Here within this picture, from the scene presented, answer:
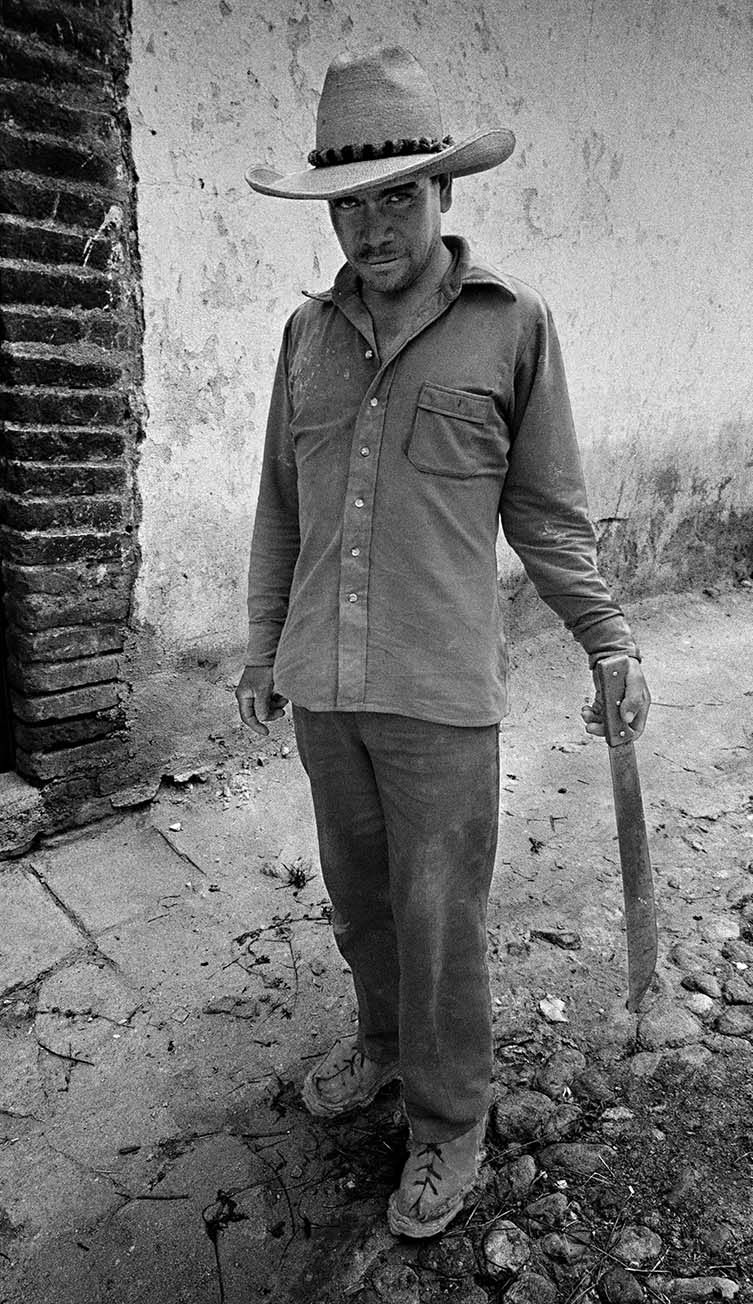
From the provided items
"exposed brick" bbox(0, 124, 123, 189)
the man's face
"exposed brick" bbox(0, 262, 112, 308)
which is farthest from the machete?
"exposed brick" bbox(0, 124, 123, 189)

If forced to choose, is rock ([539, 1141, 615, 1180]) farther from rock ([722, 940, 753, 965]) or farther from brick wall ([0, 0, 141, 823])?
brick wall ([0, 0, 141, 823])

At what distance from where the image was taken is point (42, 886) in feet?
9.70

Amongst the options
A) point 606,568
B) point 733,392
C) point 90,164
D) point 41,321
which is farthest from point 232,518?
point 733,392

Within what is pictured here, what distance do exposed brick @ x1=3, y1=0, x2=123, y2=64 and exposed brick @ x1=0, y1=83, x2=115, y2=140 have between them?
5.0 inches

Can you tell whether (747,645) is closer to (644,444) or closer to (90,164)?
(644,444)

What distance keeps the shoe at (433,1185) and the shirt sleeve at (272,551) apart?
3.50ft

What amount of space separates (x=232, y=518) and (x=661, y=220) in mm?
2667

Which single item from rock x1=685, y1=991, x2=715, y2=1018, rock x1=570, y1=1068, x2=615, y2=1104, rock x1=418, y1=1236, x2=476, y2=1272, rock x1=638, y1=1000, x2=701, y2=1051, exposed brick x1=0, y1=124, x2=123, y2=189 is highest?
exposed brick x1=0, y1=124, x2=123, y2=189

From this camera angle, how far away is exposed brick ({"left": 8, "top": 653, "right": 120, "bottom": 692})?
297 cm

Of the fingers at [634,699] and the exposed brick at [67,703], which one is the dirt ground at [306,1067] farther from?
the fingers at [634,699]

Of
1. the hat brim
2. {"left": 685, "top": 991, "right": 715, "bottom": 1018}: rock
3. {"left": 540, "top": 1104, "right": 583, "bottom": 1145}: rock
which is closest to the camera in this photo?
the hat brim

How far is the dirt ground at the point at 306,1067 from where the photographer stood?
1.86 metres

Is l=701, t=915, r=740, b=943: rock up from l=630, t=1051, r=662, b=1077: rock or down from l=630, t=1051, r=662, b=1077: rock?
up

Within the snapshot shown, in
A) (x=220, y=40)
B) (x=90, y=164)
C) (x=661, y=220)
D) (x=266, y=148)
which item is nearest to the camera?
(x=90, y=164)
